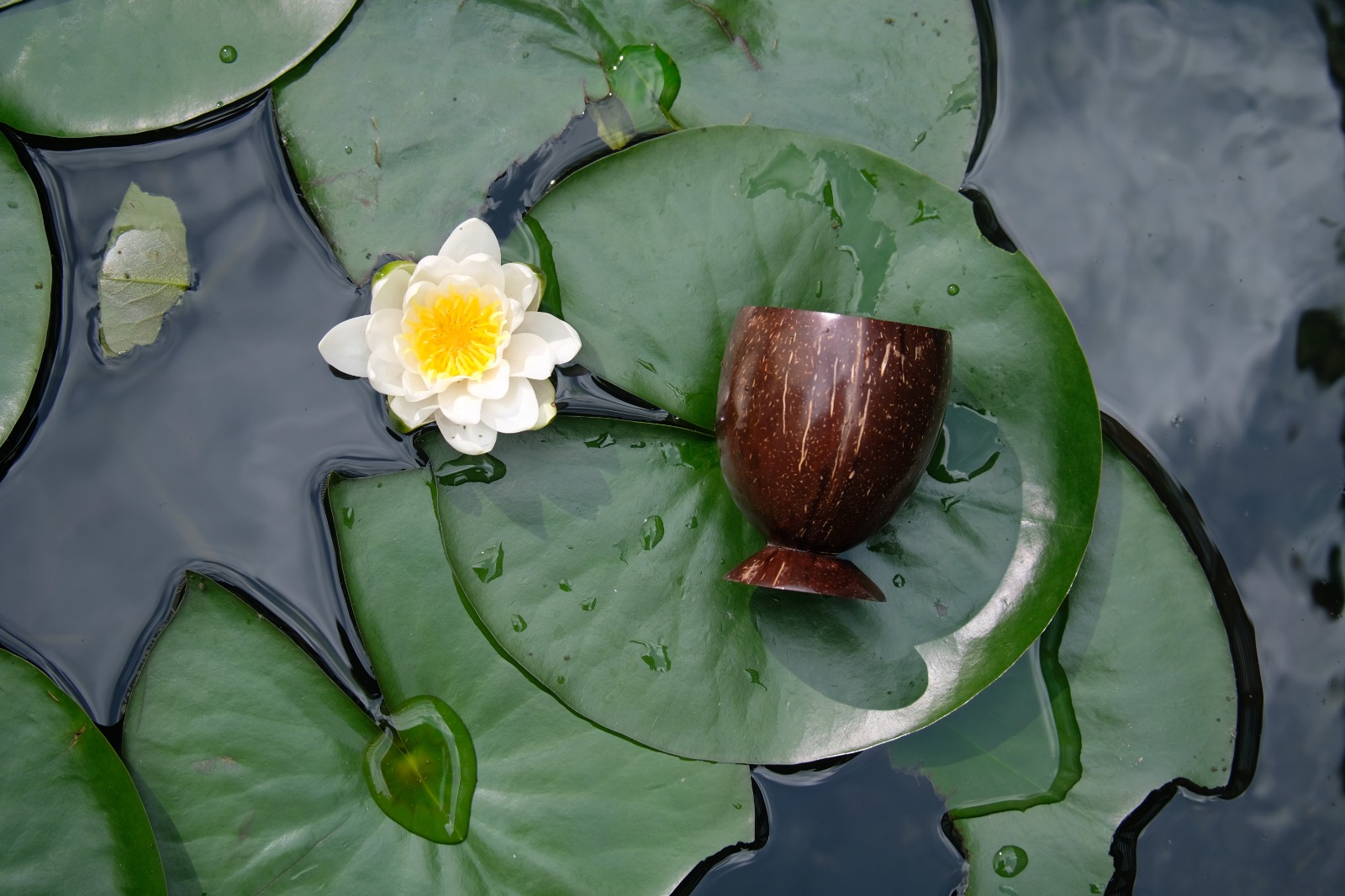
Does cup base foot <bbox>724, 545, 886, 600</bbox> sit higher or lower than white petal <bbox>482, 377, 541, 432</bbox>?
lower

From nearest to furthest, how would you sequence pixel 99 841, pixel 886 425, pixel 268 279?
pixel 886 425 → pixel 99 841 → pixel 268 279

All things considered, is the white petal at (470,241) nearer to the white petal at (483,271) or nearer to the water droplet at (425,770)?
the white petal at (483,271)

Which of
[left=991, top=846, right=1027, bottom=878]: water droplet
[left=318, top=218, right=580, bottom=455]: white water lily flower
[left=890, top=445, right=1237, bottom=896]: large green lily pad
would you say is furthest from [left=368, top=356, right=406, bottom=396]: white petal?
[left=991, top=846, right=1027, bottom=878]: water droplet

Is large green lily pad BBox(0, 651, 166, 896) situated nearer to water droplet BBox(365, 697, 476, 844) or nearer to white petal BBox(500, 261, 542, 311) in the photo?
water droplet BBox(365, 697, 476, 844)

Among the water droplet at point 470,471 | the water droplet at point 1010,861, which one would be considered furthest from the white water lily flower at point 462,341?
the water droplet at point 1010,861

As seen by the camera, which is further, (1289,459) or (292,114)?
(1289,459)

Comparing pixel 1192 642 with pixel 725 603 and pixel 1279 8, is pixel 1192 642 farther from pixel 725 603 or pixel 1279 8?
pixel 1279 8

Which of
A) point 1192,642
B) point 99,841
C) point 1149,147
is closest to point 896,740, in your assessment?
point 1192,642
